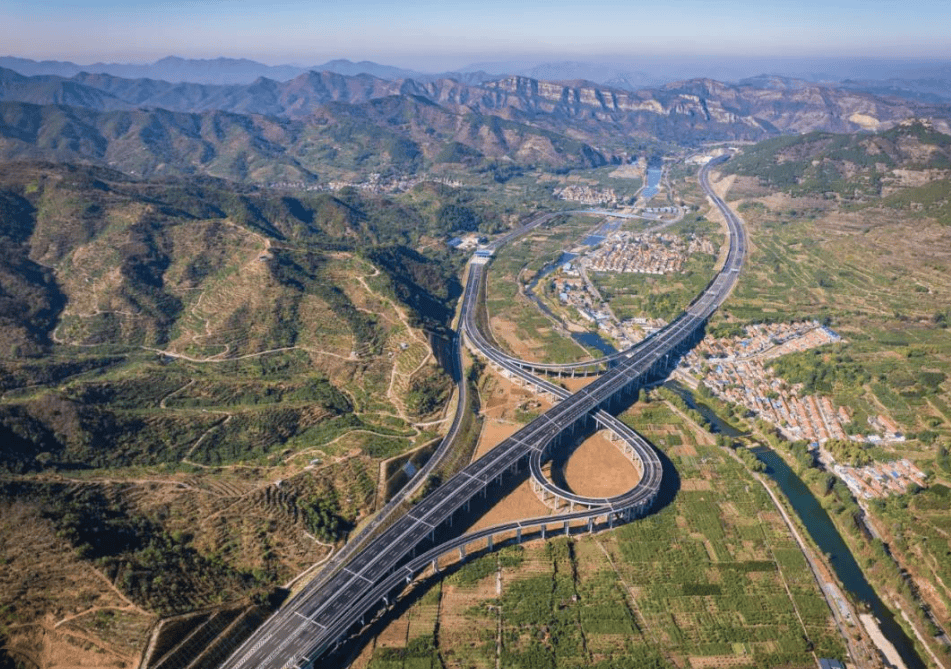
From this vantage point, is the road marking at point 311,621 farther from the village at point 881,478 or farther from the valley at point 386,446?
the village at point 881,478

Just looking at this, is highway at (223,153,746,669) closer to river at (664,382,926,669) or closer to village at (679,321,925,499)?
village at (679,321,925,499)

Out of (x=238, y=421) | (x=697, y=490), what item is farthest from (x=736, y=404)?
(x=238, y=421)

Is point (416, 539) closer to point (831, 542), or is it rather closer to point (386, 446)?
point (386, 446)

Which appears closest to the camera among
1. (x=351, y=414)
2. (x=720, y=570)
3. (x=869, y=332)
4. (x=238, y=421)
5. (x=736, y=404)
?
(x=720, y=570)

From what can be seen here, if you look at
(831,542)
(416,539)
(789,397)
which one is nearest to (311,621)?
(416,539)

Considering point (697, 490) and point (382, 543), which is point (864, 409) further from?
point (382, 543)

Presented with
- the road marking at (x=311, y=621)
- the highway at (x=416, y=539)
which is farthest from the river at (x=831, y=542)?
the road marking at (x=311, y=621)
